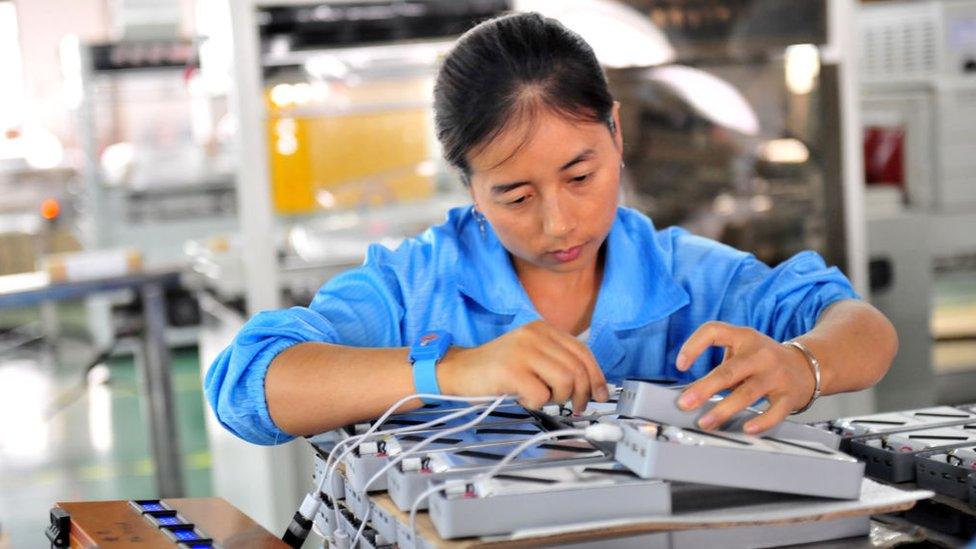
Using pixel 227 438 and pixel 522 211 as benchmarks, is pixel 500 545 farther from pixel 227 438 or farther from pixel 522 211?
pixel 227 438

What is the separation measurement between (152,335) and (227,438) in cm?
70

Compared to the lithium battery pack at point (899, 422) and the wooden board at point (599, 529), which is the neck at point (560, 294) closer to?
the lithium battery pack at point (899, 422)

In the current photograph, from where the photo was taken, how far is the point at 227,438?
3641mm

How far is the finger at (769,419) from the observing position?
1.08 meters

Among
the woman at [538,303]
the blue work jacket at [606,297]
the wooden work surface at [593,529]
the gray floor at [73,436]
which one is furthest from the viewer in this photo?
the gray floor at [73,436]

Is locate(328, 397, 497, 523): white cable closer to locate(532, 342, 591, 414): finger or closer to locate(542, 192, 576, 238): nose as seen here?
locate(532, 342, 591, 414): finger

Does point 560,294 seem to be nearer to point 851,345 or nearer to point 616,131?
point 616,131

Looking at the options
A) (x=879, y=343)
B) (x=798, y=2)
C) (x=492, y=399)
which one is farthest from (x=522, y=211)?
(x=798, y=2)

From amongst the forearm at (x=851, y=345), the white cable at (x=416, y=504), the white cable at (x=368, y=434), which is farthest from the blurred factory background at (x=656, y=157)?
the white cable at (x=416, y=504)

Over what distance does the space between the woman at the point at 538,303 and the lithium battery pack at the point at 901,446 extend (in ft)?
0.26

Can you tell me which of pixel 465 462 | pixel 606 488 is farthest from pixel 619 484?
pixel 465 462

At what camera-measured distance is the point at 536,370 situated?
118 cm

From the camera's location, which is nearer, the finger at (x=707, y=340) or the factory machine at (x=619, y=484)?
the factory machine at (x=619, y=484)

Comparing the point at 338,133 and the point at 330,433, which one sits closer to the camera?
the point at 330,433
